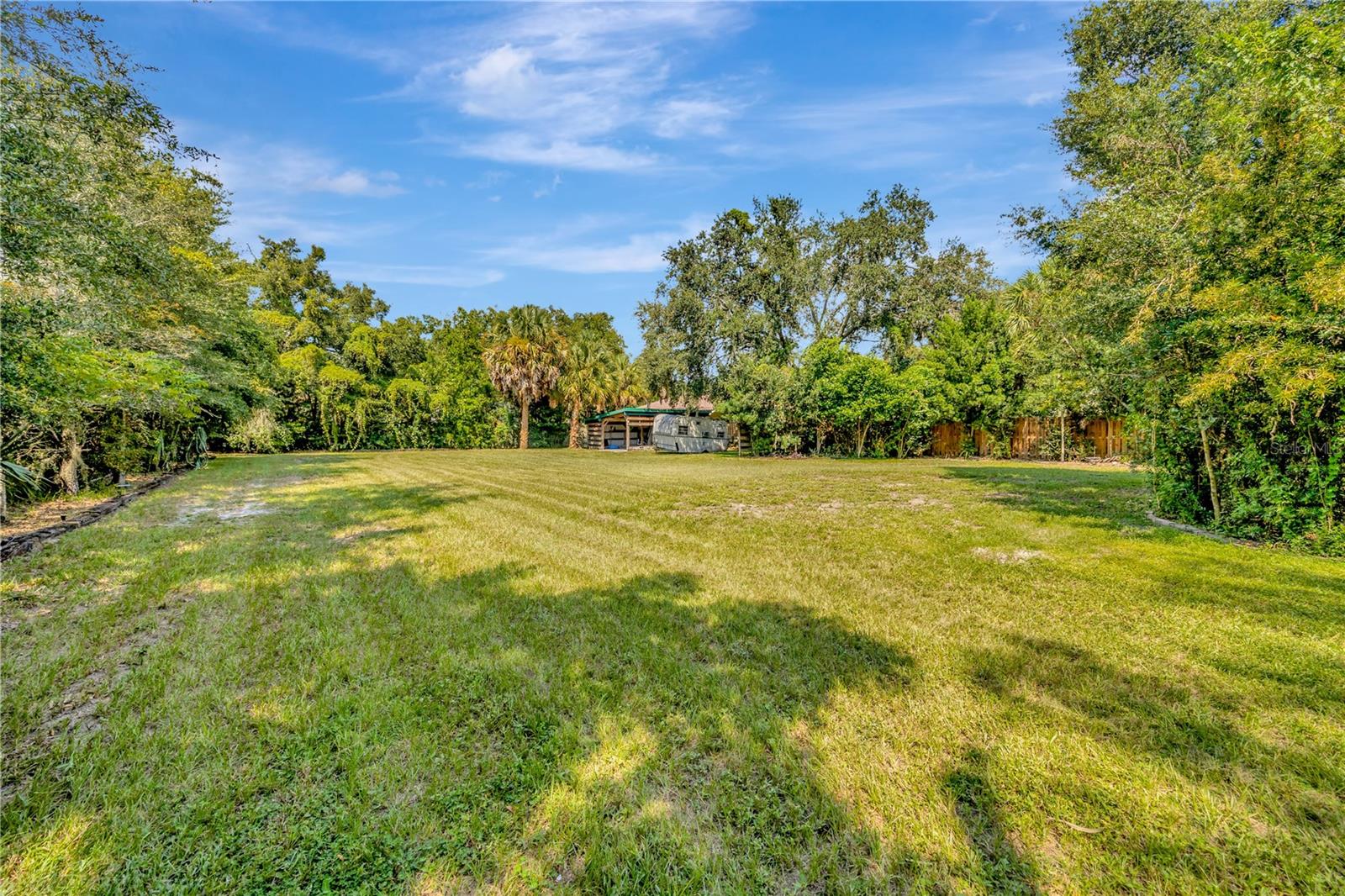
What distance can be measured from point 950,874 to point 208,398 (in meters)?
15.7

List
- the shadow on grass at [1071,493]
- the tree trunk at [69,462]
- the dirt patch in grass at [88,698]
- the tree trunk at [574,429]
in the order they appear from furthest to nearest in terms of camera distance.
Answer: the tree trunk at [574,429], the tree trunk at [69,462], the shadow on grass at [1071,493], the dirt patch in grass at [88,698]

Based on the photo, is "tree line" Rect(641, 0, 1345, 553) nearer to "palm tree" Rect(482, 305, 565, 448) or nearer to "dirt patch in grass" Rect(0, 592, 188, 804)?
"dirt patch in grass" Rect(0, 592, 188, 804)

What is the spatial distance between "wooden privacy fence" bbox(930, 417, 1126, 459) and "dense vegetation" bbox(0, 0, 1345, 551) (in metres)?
0.46

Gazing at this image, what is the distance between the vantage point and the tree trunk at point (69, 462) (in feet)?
27.5

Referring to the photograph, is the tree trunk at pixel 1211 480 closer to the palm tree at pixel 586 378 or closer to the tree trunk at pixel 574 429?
the palm tree at pixel 586 378

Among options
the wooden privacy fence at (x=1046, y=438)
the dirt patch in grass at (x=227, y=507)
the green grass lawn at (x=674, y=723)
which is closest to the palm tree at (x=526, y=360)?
the dirt patch in grass at (x=227, y=507)

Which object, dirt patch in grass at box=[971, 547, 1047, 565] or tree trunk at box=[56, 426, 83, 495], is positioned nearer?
dirt patch in grass at box=[971, 547, 1047, 565]

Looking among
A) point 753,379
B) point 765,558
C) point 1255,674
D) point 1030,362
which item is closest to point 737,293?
point 753,379

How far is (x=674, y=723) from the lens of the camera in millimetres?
2291

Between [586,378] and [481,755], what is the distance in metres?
29.5

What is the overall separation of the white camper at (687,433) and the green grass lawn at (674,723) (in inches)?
988

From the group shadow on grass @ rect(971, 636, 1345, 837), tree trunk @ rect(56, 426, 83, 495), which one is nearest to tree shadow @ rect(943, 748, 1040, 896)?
Answer: shadow on grass @ rect(971, 636, 1345, 837)

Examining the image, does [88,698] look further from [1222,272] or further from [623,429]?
[623,429]

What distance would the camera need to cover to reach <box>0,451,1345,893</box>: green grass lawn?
5.15 ft
